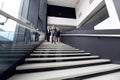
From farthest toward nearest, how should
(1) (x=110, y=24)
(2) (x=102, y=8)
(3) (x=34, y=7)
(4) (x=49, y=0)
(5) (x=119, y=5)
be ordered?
1. (4) (x=49, y=0)
2. (2) (x=102, y=8)
3. (3) (x=34, y=7)
4. (1) (x=110, y=24)
5. (5) (x=119, y=5)

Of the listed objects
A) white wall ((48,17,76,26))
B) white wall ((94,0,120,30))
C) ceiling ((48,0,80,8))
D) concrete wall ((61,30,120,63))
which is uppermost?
ceiling ((48,0,80,8))

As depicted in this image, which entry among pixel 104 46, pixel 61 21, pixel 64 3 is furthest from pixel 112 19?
pixel 64 3

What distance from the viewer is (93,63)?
8.54 feet

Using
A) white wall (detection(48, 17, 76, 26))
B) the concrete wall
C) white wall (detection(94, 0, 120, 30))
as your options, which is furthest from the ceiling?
the concrete wall

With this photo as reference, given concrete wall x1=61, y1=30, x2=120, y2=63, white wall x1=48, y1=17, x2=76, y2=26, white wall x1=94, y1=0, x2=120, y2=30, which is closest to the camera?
concrete wall x1=61, y1=30, x2=120, y2=63

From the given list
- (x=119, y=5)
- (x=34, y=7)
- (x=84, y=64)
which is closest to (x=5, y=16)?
(x=84, y=64)

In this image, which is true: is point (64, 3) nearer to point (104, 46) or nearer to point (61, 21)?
point (61, 21)

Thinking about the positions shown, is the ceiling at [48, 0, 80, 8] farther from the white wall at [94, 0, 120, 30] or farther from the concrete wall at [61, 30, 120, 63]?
the concrete wall at [61, 30, 120, 63]

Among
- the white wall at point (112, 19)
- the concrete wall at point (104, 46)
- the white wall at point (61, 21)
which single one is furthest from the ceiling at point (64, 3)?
the concrete wall at point (104, 46)

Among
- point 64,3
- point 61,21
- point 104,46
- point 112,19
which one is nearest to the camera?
point 104,46

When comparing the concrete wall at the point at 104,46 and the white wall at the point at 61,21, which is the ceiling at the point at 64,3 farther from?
the concrete wall at the point at 104,46

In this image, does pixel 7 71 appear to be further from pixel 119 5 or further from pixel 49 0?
pixel 49 0

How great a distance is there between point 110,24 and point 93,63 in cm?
296

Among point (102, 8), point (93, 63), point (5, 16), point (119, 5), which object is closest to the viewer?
point (5, 16)
